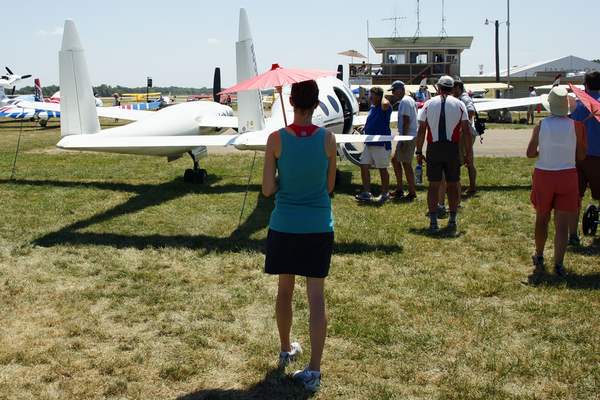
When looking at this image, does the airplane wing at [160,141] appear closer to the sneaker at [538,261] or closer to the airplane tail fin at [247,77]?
the airplane tail fin at [247,77]

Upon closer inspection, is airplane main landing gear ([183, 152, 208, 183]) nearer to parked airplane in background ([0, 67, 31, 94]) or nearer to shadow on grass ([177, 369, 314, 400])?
shadow on grass ([177, 369, 314, 400])

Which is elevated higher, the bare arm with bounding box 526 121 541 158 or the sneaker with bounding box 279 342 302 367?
the bare arm with bounding box 526 121 541 158

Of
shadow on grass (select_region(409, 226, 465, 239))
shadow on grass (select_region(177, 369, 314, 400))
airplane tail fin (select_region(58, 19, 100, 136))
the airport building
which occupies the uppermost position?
the airport building

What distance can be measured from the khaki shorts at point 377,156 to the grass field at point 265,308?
0.78m

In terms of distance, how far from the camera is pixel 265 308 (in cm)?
386

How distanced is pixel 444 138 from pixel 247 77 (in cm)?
359

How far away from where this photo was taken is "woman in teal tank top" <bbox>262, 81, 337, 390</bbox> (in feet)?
8.32

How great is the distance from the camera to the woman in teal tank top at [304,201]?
2.54m

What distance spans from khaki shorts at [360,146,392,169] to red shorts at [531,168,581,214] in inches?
128

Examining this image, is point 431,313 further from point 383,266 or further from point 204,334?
point 204,334

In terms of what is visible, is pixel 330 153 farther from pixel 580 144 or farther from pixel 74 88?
pixel 74 88

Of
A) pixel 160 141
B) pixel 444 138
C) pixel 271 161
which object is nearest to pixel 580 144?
pixel 444 138

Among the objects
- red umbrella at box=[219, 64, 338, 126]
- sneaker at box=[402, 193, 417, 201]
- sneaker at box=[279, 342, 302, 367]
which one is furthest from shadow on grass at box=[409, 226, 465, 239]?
sneaker at box=[279, 342, 302, 367]

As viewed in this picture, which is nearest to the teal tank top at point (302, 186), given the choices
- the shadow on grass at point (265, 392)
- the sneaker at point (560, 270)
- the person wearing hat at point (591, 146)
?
the shadow on grass at point (265, 392)
